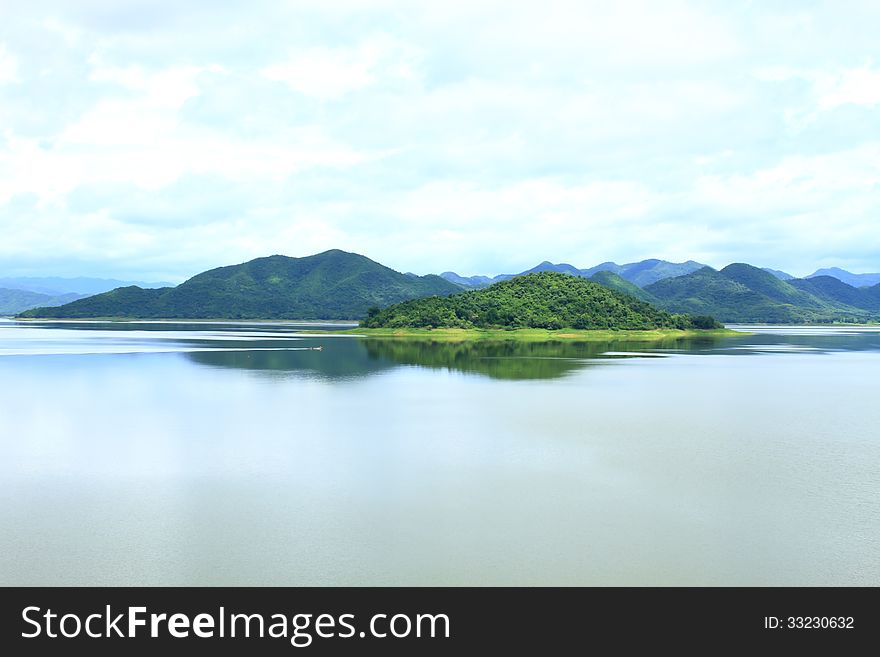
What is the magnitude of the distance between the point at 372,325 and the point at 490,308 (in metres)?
24.0

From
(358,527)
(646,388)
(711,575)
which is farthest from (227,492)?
(646,388)

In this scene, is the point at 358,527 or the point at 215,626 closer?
the point at 215,626

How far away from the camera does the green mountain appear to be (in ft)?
443

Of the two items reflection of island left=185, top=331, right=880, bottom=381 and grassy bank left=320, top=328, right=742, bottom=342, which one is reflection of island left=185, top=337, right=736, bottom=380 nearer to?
reflection of island left=185, top=331, right=880, bottom=381

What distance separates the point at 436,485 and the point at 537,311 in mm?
121888

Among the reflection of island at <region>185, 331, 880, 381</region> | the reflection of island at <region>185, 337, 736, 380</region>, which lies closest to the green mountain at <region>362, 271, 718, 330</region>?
the reflection of island at <region>185, 331, 880, 381</region>

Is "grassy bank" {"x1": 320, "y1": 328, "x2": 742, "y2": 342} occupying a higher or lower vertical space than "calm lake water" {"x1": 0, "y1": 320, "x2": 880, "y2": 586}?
higher

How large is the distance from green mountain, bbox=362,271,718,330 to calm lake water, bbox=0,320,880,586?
3466 inches

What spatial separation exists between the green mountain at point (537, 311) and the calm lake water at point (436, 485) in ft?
289

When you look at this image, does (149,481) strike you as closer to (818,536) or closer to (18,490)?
(18,490)

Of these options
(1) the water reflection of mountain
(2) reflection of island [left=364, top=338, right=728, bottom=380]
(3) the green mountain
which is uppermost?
(3) the green mountain

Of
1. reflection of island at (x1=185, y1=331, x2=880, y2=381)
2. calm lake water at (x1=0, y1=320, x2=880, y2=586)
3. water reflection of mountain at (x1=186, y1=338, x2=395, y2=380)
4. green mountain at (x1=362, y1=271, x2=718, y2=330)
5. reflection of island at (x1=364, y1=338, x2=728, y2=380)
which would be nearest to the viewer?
calm lake water at (x1=0, y1=320, x2=880, y2=586)

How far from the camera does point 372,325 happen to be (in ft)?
458

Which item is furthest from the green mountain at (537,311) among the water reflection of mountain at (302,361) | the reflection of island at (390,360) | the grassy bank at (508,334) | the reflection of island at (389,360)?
the water reflection of mountain at (302,361)
